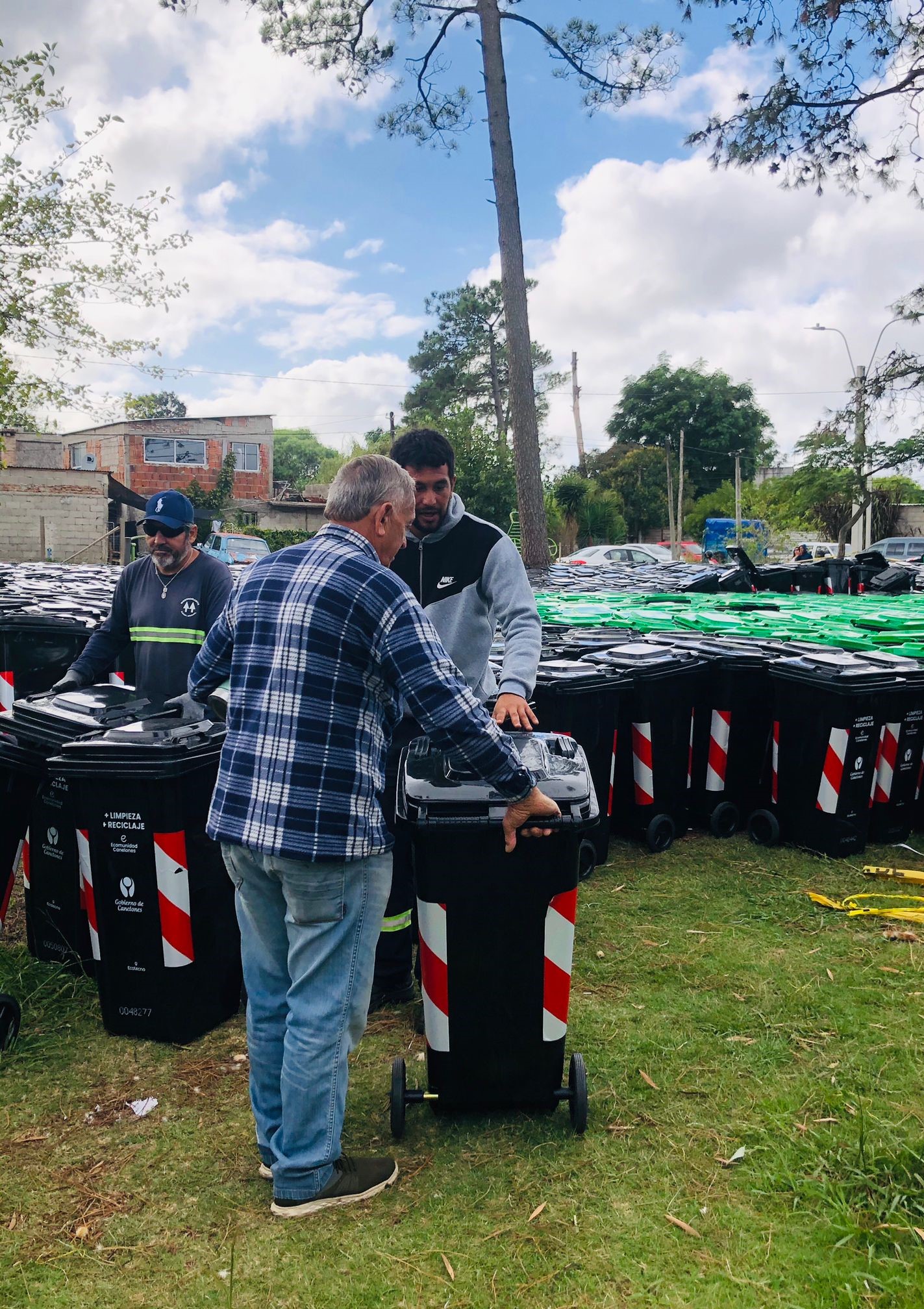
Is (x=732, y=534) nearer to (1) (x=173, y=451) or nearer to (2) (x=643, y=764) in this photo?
(1) (x=173, y=451)

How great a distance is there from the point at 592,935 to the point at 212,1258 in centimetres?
234

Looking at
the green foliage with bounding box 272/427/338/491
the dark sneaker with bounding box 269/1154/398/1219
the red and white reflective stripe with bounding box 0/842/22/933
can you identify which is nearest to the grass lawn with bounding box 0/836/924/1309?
the dark sneaker with bounding box 269/1154/398/1219

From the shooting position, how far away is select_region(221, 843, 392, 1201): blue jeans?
7.72 ft

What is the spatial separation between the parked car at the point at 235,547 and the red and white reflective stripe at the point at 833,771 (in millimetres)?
18030

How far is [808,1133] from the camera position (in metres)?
2.77

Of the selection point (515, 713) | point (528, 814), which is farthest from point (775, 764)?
point (528, 814)

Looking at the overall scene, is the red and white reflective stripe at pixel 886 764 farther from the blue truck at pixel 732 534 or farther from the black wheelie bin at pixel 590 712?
the blue truck at pixel 732 534

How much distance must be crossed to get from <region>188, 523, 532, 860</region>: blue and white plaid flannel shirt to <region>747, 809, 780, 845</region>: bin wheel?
3.60 metres

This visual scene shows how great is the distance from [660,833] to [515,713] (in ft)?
8.83

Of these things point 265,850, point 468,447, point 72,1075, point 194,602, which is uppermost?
point 468,447

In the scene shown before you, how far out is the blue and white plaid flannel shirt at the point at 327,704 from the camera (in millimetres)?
2295

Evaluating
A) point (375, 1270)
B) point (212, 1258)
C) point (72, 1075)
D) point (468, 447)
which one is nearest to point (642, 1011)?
point (375, 1270)

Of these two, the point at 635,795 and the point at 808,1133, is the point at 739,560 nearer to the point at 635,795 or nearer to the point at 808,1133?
the point at 635,795

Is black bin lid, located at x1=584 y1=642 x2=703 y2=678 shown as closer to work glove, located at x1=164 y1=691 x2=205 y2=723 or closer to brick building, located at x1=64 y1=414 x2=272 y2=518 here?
work glove, located at x1=164 y1=691 x2=205 y2=723
